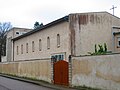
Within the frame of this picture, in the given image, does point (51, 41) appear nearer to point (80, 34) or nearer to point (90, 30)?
point (80, 34)

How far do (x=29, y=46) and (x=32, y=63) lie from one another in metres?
14.4

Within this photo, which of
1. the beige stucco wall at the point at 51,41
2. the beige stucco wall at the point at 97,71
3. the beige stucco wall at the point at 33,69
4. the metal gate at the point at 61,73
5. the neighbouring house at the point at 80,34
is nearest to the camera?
the beige stucco wall at the point at 97,71

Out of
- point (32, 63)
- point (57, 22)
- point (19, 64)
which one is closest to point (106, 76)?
point (32, 63)

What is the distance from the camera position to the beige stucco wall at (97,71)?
1509 cm

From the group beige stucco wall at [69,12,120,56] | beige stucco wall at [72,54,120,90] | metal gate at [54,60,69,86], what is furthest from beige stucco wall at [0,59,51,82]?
beige stucco wall at [72,54,120,90]

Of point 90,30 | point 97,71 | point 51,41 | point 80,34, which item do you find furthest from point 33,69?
point 97,71

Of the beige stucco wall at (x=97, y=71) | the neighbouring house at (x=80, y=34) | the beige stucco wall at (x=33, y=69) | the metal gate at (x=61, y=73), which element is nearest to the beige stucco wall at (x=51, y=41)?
the neighbouring house at (x=80, y=34)

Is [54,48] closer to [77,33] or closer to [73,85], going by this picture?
[77,33]

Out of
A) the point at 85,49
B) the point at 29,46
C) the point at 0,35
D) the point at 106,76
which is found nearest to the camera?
the point at 106,76

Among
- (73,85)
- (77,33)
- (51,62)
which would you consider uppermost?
(77,33)

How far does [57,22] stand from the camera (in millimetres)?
31812

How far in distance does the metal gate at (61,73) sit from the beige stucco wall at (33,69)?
4.02 feet

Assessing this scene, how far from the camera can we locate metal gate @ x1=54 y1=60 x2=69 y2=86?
20.8 metres

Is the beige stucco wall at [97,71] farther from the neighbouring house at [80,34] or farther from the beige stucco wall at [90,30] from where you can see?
the beige stucco wall at [90,30]
